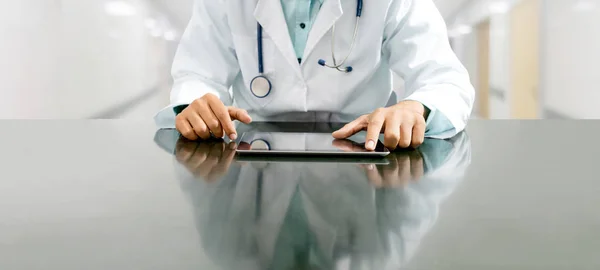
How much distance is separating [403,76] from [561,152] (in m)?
0.52

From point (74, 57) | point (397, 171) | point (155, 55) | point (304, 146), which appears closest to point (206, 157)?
point (304, 146)

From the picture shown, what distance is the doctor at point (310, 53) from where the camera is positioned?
1.09m

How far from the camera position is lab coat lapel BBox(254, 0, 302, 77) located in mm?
1104

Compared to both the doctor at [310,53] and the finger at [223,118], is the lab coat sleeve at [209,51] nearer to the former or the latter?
the doctor at [310,53]

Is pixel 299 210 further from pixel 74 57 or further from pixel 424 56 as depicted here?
pixel 74 57

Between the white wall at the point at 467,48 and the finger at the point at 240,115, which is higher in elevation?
the white wall at the point at 467,48

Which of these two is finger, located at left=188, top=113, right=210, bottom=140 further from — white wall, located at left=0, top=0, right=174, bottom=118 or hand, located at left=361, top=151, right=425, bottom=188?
white wall, located at left=0, top=0, right=174, bottom=118

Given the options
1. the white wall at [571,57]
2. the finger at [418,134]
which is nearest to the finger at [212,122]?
the finger at [418,134]

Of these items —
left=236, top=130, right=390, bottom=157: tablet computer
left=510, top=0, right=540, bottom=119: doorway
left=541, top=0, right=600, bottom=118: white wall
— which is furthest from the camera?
left=510, top=0, right=540, bottom=119: doorway

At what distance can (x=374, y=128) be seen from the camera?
679 mm

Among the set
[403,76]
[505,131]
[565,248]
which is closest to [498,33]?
[403,76]

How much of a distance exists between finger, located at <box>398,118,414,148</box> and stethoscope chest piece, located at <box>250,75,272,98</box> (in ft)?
1.58

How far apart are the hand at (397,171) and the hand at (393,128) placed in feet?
0.12

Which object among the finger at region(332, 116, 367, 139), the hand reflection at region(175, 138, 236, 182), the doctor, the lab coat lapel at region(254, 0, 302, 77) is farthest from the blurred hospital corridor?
the hand reflection at region(175, 138, 236, 182)
